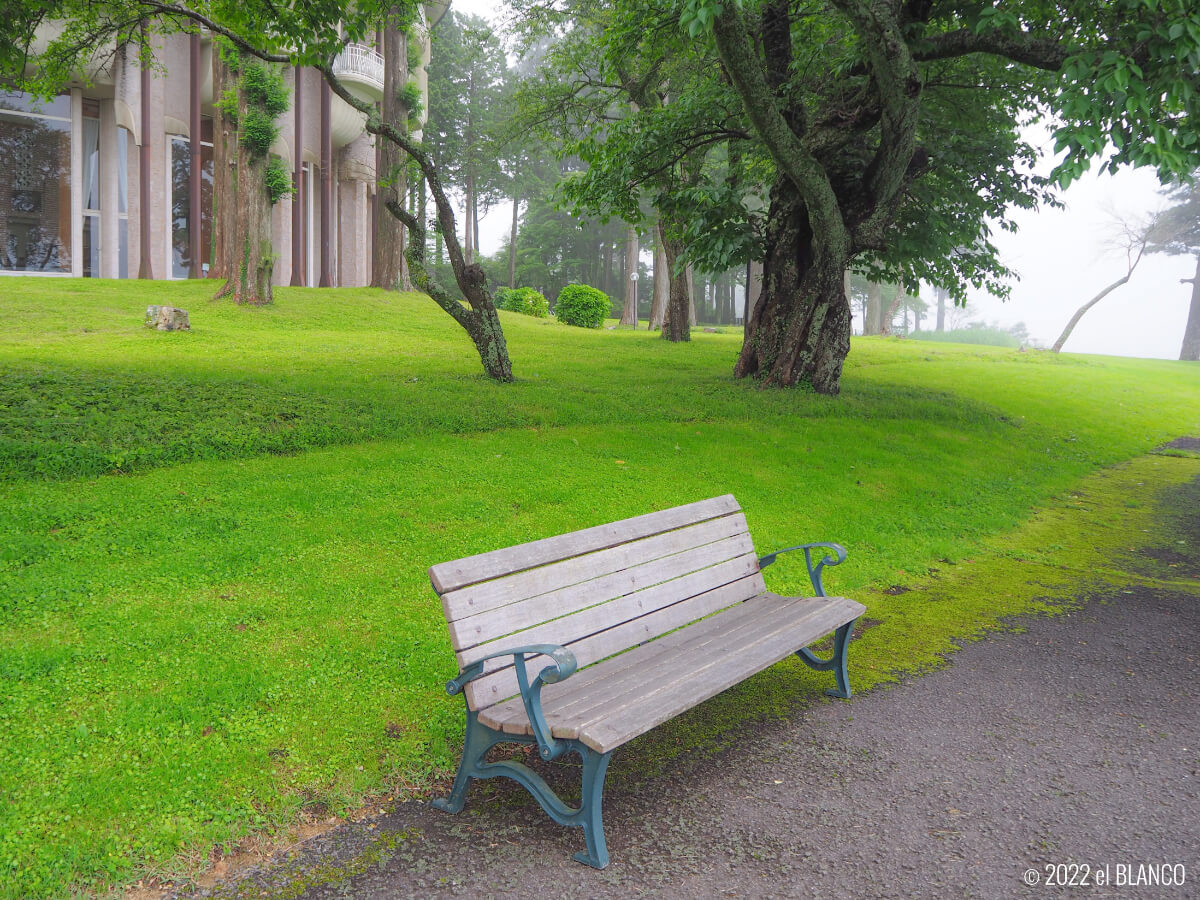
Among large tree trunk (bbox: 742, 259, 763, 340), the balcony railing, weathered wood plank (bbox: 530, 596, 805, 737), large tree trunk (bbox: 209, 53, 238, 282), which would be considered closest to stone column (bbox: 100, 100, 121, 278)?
large tree trunk (bbox: 209, 53, 238, 282)

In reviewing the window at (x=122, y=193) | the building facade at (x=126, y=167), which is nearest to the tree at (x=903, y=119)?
the building facade at (x=126, y=167)

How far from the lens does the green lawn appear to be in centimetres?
341

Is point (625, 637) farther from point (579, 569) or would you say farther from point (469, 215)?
point (469, 215)

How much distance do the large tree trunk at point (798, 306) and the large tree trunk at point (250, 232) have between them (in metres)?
11.2

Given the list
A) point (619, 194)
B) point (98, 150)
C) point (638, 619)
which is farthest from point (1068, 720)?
point (98, 150)

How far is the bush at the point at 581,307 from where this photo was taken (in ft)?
88.0

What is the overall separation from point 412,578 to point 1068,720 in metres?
3.83

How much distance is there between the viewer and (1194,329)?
45812mm

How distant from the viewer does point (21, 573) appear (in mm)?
4832

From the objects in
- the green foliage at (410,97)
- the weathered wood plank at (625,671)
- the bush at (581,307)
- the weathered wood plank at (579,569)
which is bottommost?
the weathered wood plank at (625,671)

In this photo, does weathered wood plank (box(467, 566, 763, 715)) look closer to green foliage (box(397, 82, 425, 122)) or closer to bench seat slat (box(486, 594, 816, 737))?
bench seat slat (box(486, 594, 816, 737))

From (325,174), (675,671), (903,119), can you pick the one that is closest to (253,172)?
(325,174)

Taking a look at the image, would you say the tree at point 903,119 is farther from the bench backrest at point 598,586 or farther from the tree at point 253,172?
the tree at point 253,172

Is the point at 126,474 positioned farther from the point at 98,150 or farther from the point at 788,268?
the point at 98,150
